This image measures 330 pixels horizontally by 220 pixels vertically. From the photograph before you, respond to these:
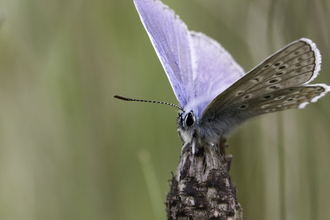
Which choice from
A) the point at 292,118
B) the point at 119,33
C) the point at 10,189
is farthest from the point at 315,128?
the point at 10,189

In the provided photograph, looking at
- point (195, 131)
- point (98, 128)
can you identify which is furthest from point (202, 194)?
point (98, 128)

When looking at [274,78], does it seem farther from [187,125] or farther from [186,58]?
[186,58]

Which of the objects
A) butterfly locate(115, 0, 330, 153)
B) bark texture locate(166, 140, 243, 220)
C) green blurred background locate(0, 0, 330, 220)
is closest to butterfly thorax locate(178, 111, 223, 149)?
butterfly locate(115, 0, 330, 153)

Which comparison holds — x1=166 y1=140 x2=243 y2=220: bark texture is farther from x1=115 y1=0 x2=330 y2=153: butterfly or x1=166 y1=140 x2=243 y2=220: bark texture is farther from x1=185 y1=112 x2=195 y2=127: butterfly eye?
x1=185 y1=112 x2=195 y2=127: butterfly eye

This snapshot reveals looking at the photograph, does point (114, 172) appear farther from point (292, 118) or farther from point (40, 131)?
point (292, 118)

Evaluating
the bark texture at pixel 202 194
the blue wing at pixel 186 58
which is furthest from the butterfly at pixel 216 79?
the bark texture at pixel 202 194

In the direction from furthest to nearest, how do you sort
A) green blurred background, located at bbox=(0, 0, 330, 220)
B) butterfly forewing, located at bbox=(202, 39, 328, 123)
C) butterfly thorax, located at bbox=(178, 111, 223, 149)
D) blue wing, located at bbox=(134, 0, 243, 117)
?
1. green blurred background, located at bbox=(0, 0, 330, 220)
2. blue wing, located at bbox=(134, 0, 243, 117)
3. butterfly thorax, located at bbox=(178, 111, 223, 149)
4. butterfly forewing, located at bbox=(202, 39, 328, 123)

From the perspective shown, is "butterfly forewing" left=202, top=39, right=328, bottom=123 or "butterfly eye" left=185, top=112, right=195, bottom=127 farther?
"butterfly eye" left=185, top=112, right=195, bottom=127
